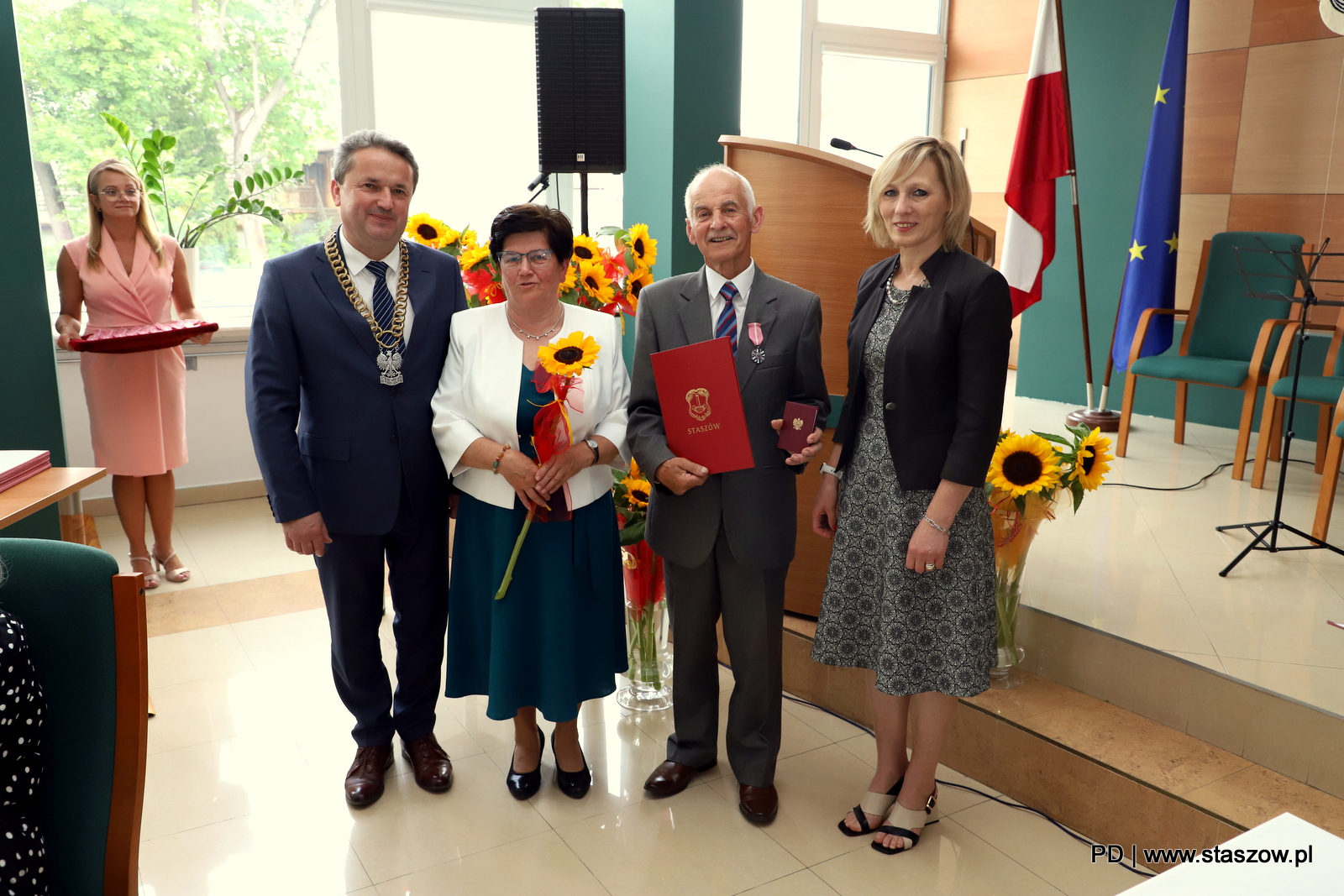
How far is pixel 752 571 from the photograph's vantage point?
7.86 ft

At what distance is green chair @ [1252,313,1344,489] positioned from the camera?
13.6 feet

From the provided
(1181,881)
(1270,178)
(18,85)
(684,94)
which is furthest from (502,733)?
(1270,178)

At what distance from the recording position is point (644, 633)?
10.5ft

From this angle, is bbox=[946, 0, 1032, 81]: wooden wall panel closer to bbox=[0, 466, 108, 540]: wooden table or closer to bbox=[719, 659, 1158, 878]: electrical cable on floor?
bbox=[719, 659, 1158, 878]: electrical cable on floor

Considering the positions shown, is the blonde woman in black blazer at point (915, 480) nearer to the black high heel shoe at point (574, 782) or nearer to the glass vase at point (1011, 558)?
the glass vase at point (1011, 558)

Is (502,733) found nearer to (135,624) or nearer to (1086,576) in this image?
(135,624)

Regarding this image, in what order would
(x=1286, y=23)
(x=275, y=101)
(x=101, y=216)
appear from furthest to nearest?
(x=275, y=101) < (x=1286, y=23) < (x=101, y=216)

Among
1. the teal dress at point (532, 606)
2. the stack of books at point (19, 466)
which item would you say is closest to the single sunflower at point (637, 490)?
the teal dress at point (532, 606)

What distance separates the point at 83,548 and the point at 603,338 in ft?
4.35

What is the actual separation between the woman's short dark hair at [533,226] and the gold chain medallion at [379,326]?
1.03 ft

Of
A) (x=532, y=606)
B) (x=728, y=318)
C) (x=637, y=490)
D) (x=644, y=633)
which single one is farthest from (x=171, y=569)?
(x=728, y=318)

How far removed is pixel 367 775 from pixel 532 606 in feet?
2.37

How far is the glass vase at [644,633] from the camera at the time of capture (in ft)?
10.2

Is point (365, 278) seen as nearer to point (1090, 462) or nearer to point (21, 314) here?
point (1090, 462)
